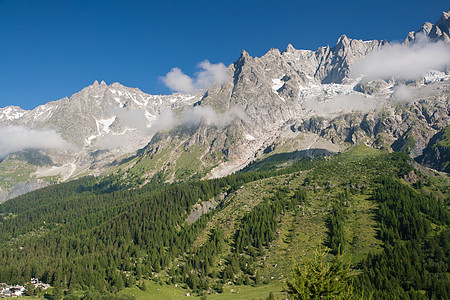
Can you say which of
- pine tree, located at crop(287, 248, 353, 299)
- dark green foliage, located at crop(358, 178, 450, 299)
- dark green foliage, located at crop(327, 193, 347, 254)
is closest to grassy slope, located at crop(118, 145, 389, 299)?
dark green foliage, located at crop(327, 193, 347, 254)

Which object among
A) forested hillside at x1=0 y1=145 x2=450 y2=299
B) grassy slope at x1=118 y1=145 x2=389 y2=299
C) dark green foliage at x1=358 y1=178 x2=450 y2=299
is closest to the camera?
dark green foliage at x1=358 y1=178 x2=450 y2=299

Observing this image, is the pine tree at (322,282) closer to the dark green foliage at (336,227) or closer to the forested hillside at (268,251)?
the forested hillside at (268,251)

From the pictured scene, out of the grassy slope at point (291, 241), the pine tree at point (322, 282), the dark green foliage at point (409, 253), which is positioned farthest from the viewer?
the grassy slope at point (291, 241)

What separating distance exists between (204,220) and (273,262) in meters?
59.6

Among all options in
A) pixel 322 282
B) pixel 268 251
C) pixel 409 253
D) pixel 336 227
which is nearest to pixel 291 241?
pixel 268 251

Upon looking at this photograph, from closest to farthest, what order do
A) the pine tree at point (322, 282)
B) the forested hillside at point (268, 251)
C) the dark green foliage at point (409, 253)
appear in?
the pine tree at point (322, 282)
the dark green foliage at point (409, 253)
the forested hillside at point (268, 251)

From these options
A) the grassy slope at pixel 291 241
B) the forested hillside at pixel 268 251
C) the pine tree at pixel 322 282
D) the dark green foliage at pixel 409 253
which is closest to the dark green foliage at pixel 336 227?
the forested hillside at pixel 268 251

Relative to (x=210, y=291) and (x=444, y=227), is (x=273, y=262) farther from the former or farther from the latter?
(x=444, y=227)

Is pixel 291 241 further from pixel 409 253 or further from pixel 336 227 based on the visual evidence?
pixel 409 253

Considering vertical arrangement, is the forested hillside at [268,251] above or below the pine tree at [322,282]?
below

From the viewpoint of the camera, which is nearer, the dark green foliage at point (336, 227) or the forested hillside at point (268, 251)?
the forested hillside at point (268, 251)

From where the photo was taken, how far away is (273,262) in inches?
5925

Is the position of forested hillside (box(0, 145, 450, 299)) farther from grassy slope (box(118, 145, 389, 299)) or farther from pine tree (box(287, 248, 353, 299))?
pine tree (box(287, 248, 353, 299))

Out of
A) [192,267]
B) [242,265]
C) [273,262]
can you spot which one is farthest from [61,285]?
[273,262]
